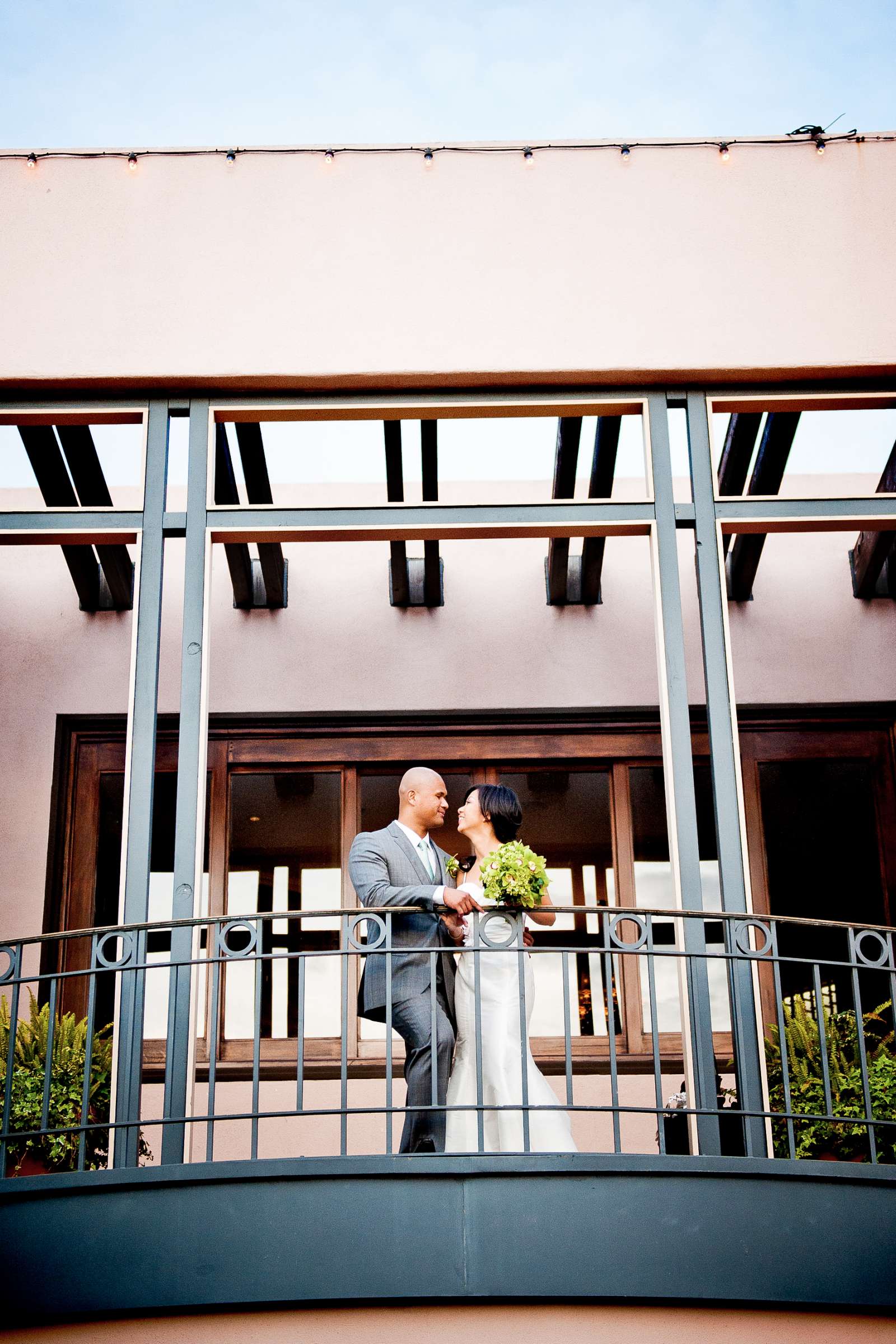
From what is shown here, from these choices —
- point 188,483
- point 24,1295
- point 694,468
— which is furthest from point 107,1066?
point 694,468

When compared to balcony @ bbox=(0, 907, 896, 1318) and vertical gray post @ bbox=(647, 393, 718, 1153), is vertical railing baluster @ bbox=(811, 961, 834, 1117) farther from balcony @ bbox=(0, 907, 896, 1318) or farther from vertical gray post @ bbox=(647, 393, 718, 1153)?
vertical gray post @ bbox=(647, 393, 718, 1153)

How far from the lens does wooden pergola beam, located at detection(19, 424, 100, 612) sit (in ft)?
20.8

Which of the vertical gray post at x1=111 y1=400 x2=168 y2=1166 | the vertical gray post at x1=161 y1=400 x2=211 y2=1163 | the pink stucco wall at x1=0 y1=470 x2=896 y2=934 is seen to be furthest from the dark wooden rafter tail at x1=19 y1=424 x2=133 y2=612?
the vertical gray post at x1=161 y1=400 x2=211 y2=1163

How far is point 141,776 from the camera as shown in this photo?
17.1 ft

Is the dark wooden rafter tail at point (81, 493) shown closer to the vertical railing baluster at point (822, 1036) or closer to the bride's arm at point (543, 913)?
the bride's arm at point (543, 913)

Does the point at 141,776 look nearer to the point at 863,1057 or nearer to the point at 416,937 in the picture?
the point at 416,937

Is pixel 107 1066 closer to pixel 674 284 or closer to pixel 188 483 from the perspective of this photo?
pixel 188 483

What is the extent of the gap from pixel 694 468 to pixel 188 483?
7.64 feet

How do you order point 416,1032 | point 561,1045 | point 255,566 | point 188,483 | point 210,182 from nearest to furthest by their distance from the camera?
point 416,1032 → point 188,483 → point 210,182 → point 561,1045 → point 255,566

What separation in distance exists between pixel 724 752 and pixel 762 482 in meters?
2.28

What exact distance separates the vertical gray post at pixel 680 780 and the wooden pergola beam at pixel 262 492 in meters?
1.97

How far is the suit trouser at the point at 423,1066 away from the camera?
187 inches

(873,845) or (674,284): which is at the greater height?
(674,284)

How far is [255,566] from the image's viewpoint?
7.96 m
